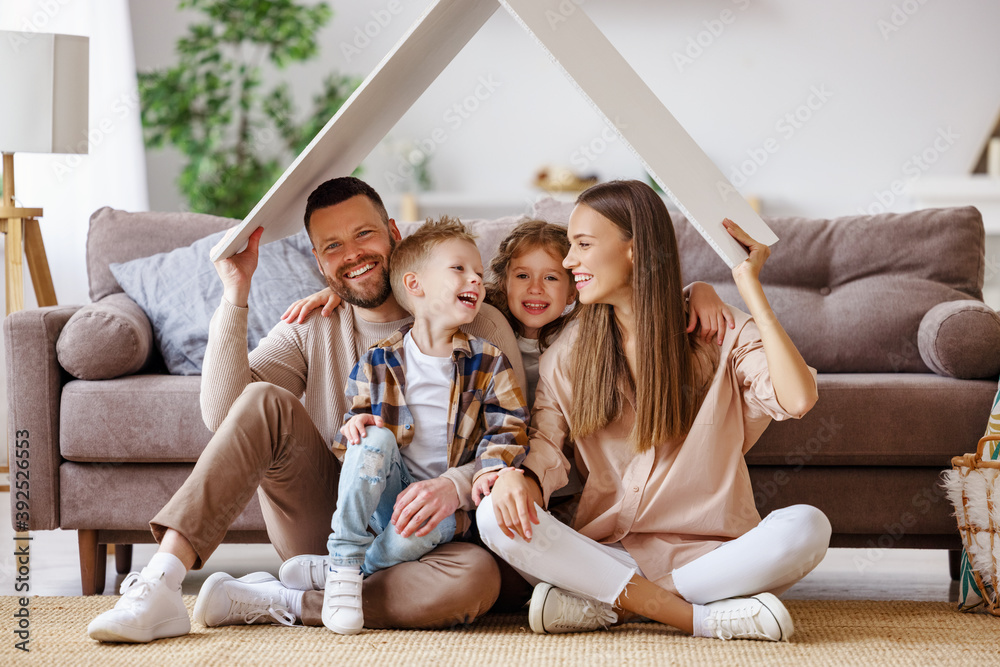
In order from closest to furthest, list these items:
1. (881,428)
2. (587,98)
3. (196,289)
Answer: (587,98) < (881,428) < (196,289)

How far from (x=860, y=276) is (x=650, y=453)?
1.09m

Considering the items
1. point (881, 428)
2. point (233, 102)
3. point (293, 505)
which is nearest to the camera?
point (293, 505)

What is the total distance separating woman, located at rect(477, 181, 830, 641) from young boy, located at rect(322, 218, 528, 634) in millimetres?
85

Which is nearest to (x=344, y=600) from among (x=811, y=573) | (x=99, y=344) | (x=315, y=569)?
(x=315, y=569)

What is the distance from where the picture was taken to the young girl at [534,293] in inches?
63.1

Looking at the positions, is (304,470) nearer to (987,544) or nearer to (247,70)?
(987,544)

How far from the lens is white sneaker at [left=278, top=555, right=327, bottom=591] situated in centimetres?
145

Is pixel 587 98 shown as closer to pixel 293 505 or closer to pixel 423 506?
pixel 423 506

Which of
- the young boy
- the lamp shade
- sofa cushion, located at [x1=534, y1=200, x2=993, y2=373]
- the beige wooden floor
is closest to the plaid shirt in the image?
the young boy

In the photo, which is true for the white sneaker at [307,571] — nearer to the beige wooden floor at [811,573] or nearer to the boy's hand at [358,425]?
the boy's hand at [358,425]

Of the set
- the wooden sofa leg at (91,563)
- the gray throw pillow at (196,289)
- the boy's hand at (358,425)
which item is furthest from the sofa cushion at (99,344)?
the boy's hand at (358,425)

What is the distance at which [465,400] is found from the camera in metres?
1.43

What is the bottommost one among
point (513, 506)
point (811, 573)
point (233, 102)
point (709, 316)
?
point (811, 573)

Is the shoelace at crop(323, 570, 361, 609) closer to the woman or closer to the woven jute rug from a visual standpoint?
the woven jute rug
